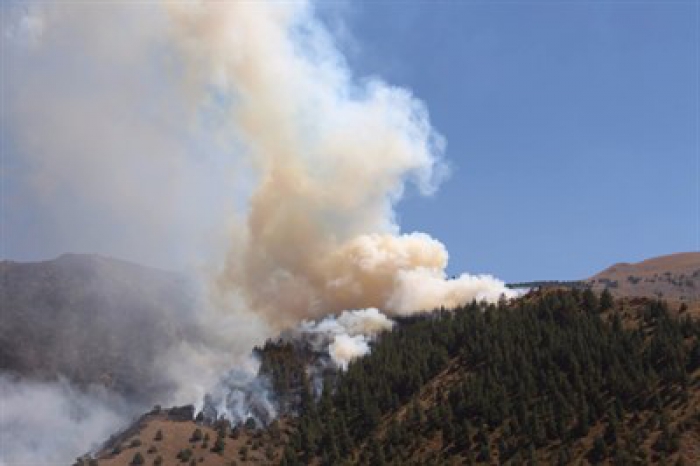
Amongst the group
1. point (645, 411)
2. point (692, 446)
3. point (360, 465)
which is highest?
point (360, 465)

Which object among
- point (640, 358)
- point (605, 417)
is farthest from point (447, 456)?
point (640, 358)

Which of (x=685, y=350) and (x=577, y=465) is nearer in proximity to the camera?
(x=577, y=465)

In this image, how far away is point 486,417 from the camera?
190125mm

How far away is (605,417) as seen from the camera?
165750 millimetres

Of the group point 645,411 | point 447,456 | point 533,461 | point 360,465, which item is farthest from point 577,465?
point 360,465

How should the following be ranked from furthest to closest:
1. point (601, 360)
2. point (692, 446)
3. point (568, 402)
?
1. point (601, 360)
2. point (568, 402)
3. point (692, 446)

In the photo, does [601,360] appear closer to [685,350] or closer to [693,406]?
[685,350]

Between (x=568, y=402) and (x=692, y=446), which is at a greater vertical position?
(x=568, y=402)

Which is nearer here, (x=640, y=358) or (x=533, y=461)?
(x=533, y=461)

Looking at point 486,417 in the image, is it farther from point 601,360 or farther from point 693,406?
point 693,406

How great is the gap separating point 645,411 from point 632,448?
17742 millimetres

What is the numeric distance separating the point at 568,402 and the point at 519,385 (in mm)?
21319

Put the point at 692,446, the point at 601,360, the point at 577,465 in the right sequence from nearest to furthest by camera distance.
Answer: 1. the point at 692,446
2. the point at 577,465
3. the point at 601,360

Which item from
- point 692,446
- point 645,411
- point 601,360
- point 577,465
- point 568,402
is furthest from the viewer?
point 601,360
